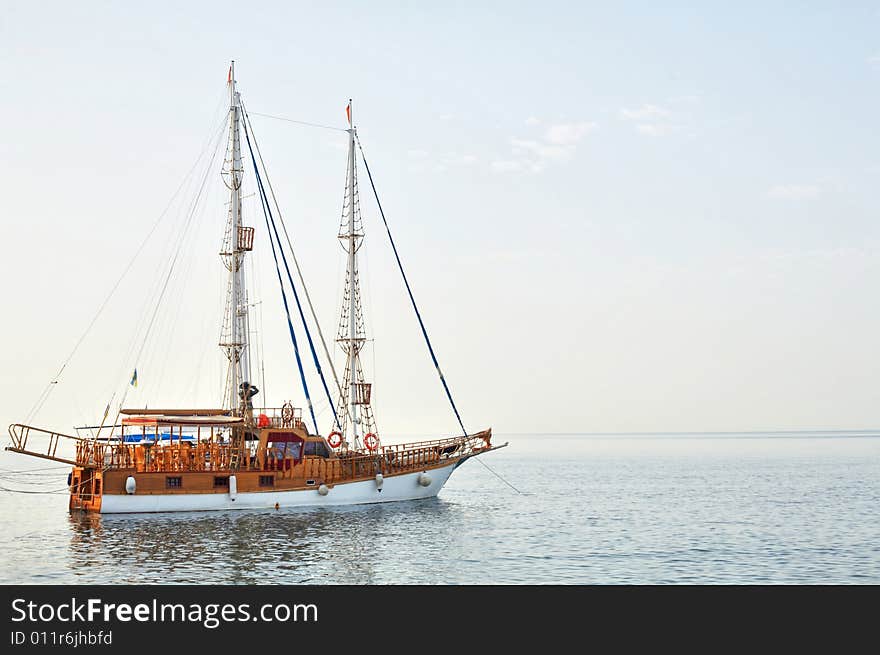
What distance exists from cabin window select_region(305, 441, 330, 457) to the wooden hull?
198 centimetres

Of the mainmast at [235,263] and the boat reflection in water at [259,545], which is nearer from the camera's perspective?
the boat reflection in water at [259,545]

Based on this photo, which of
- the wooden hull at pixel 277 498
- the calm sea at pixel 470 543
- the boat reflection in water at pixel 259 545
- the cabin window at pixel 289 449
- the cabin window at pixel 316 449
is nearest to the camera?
the boat reflection in water at pixel 259 545

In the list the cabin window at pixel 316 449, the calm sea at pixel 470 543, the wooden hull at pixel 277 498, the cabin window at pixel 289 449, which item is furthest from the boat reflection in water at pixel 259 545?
the cabin window at pixel 316 449

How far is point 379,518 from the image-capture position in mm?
50188

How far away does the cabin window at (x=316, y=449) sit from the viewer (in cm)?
5412

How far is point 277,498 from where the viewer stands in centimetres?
5253

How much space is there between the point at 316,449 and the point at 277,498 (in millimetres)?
3711

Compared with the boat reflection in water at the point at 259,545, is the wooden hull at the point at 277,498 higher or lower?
higher

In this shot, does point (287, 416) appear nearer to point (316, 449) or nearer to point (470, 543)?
point (316, 449)

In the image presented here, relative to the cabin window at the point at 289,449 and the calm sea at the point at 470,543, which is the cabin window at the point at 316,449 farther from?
the calm sea at the point at 470,543

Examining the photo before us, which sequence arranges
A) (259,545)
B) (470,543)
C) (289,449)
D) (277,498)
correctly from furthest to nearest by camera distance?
1. (289,449)
2. (277,498)
3. (470,543)
4. (259,545)

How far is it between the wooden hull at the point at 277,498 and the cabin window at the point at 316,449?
6.49 feet

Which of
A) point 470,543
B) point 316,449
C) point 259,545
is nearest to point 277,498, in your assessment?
point 316,449
